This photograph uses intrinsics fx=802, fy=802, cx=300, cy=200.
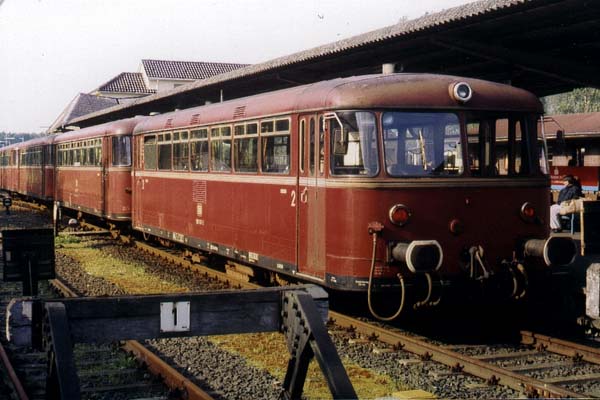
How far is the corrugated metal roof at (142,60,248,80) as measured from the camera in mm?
66438

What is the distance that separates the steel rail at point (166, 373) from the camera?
611 cm

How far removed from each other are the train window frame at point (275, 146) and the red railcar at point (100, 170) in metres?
8.01

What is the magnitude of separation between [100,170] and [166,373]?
12.8 m

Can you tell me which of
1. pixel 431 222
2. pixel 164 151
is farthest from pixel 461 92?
pixel 164 151

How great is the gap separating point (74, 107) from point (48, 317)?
61.2 meters

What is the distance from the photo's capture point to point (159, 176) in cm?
1455

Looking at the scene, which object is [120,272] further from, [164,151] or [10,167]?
[10,167]

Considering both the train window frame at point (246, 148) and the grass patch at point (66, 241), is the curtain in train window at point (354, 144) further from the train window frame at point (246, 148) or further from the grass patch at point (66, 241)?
the grass patch at point (66, 241)

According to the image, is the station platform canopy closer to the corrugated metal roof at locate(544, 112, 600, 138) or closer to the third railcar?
the third railcar

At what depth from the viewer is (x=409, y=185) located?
809 centimetres

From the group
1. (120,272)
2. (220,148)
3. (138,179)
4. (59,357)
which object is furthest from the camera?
(138,179)

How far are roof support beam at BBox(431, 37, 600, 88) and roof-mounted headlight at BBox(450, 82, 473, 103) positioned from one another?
339 centimetres

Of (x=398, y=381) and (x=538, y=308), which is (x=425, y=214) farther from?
(x=538, y=308)

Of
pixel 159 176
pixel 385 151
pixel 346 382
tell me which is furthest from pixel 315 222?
pixel 159 176
